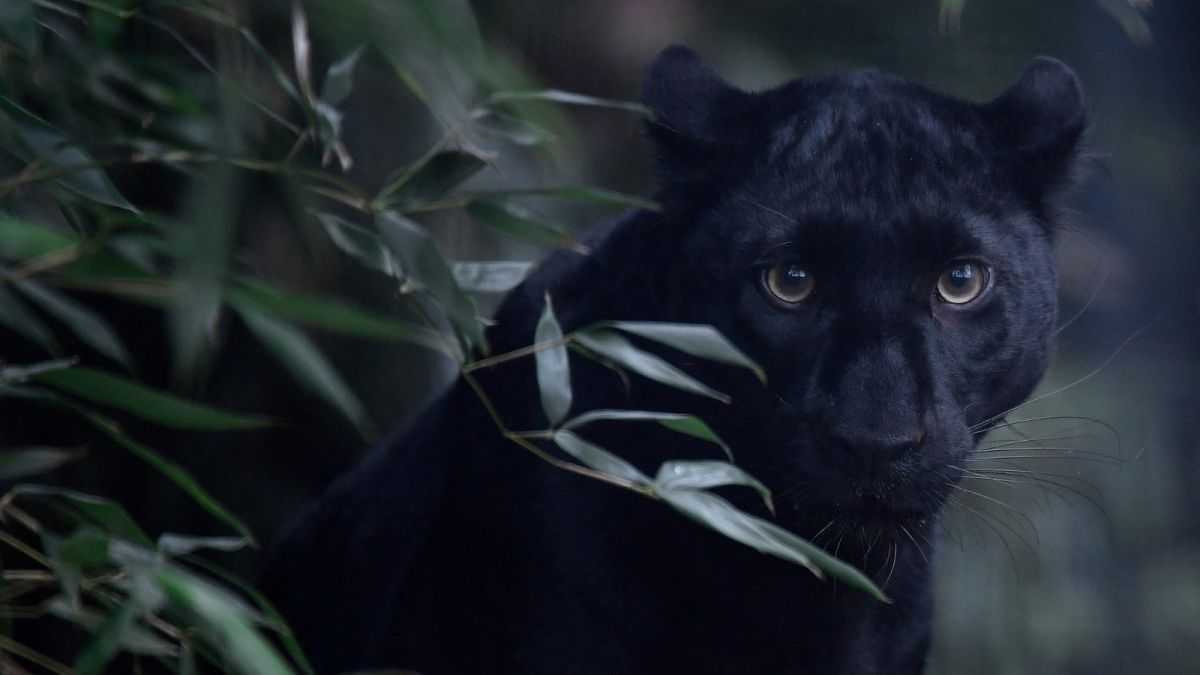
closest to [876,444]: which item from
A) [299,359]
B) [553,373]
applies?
[553,373]

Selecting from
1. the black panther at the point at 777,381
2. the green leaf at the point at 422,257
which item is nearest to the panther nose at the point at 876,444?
the black panther at the point at 777,381

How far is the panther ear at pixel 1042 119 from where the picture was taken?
2.18m

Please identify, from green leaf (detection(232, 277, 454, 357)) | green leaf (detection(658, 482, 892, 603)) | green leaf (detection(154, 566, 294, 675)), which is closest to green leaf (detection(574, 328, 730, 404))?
green leaf (detection(658, 482, 892, 603))

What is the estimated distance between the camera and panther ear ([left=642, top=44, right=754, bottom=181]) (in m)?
2.17

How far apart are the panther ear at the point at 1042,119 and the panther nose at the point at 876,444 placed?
595 millimetres

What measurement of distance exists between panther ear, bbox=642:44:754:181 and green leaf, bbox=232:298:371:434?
0.94m

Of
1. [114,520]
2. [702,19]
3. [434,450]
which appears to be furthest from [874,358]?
[702,19]

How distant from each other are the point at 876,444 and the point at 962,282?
13.9 inches

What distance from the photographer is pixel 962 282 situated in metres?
2.01

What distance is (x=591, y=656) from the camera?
2.00 metres

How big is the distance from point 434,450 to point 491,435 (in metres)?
0.25

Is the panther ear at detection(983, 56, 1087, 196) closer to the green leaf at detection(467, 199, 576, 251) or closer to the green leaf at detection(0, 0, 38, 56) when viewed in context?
the green leaf at detection(467, 199, 576, 251)

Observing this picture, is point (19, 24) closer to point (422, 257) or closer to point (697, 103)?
point (422, 257)

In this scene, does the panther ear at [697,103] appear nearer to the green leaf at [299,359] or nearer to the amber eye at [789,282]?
the amber eye at [789,282]
